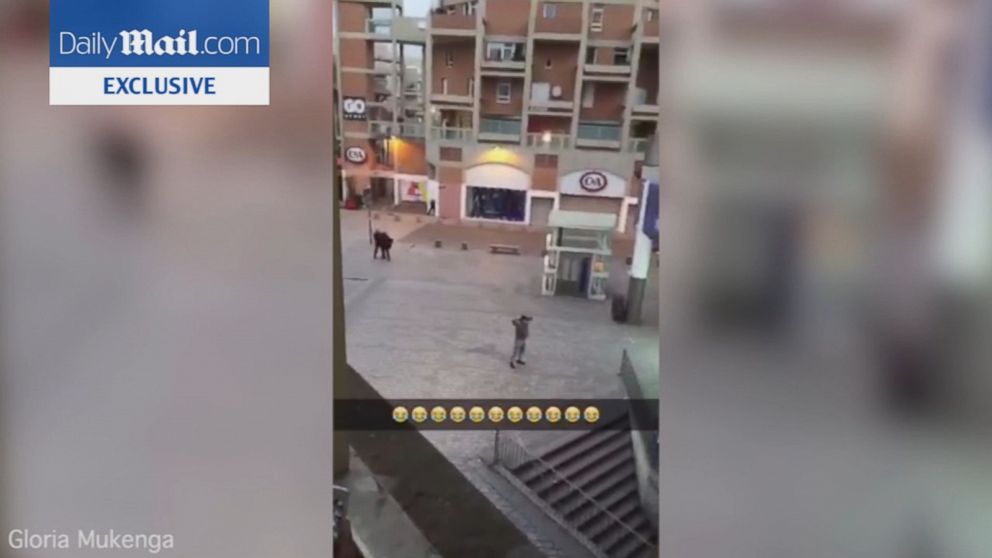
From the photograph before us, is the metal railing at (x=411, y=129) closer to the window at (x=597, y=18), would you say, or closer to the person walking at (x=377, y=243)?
the person walking at (x=377, y=243)

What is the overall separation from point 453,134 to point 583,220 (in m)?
0.23

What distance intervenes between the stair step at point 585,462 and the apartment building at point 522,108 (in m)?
0.33

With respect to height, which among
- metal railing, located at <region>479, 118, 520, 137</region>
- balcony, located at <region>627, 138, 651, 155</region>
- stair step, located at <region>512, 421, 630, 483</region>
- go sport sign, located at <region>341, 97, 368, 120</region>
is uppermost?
go sport sign, located at <region>341, 97, 368, 120</region>

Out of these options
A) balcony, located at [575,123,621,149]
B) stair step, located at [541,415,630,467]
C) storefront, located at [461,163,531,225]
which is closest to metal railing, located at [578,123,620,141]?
balcony, located at [575,123,621,149]

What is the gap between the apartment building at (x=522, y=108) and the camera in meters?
0.90

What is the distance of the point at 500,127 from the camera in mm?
937

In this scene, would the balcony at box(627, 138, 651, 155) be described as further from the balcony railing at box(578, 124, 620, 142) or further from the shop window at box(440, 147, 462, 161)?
the shop window at box(440, 147, 462, 161)

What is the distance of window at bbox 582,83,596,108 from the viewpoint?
0.90 meters

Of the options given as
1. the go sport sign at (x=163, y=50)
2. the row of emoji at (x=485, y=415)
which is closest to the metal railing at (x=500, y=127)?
the go sport sign at (x=163, y=50)

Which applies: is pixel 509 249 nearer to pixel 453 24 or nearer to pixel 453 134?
pixel 453 134

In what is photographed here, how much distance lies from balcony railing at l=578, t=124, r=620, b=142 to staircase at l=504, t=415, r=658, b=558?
423 mm

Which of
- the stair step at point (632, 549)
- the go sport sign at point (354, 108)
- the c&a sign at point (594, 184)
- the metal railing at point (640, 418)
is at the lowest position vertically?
the stair step at point (632, 549)

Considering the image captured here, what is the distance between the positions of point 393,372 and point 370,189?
279mm

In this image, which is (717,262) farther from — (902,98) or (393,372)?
(393,372)
